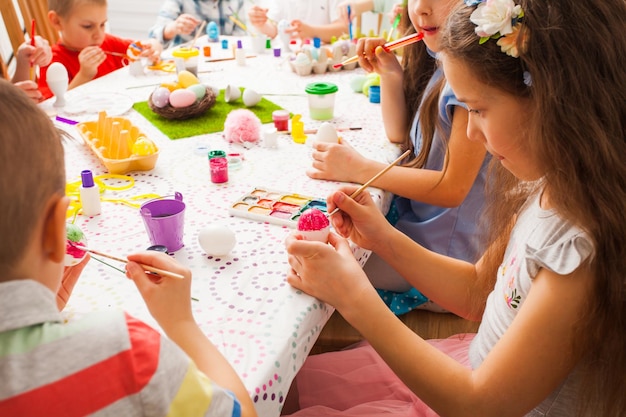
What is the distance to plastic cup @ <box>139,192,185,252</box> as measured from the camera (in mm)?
1015

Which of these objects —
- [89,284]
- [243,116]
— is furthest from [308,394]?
[243,116]

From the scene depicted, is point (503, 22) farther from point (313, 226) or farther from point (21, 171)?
point (21, 171)

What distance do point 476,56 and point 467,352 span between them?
23.2 inches

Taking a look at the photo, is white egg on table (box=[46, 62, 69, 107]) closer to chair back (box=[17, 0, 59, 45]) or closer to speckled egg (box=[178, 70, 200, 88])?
speckled egg (box=[178, 70, 200, 88])

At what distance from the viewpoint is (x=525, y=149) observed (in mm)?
840

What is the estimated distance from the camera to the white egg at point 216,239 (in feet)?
3.29

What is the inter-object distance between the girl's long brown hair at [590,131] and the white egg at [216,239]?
52 centimetres

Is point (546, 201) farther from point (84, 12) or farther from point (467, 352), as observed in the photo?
point (84, 12)

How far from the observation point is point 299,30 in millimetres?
2615

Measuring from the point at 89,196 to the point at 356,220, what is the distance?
53 centimetres

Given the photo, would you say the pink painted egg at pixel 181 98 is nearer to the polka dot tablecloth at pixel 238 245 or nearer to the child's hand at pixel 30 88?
the polka dot tablecloth at pixel 238 245

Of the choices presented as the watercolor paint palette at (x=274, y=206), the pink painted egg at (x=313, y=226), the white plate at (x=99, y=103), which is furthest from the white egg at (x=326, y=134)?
the white plate at (x=99, y=103)

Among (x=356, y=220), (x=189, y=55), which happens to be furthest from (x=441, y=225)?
(x=189, y=55)

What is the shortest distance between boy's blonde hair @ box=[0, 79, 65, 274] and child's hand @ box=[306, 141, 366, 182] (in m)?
0.83
